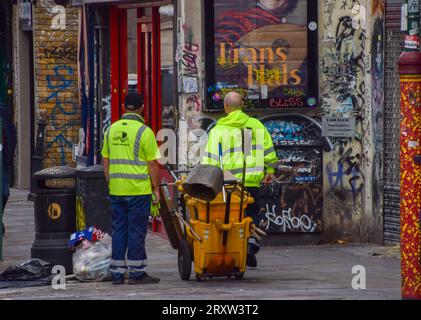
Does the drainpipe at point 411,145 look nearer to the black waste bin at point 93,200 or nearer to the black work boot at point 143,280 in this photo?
the black work boot at point 143,280

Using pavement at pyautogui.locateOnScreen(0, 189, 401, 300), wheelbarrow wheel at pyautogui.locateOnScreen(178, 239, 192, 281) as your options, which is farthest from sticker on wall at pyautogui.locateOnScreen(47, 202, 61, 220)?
wheelbarrow wheel at pyautogui.locateOnScreen(178, 239, 192, 281)

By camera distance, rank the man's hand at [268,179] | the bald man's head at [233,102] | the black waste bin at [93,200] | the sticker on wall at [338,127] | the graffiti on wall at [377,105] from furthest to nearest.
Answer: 1. the sticker on wall at [338,127]
2. the graffiti on wall at [377,105]
3. the man's hand at [268,179]
4. the bald man's head at [233,102]
5. the black waste bin at [93,200]

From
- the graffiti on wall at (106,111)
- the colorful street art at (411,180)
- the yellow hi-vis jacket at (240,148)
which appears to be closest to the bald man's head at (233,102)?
the yellow hi-vis jacket at (240,148)

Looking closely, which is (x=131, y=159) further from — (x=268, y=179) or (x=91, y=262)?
(x=268, y=179)

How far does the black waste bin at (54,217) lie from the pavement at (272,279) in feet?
1.81

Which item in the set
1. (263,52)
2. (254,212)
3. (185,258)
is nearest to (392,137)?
(263,52)

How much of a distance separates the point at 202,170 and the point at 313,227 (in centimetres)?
404

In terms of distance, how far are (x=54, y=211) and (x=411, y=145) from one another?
14.5ft

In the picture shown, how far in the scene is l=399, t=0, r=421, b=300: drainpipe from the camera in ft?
34.7

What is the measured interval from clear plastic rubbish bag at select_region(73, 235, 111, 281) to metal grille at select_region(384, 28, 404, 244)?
4.09m

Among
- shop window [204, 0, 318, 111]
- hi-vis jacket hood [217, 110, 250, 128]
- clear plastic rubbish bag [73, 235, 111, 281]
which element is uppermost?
shop window [204, 0, 318, 111]

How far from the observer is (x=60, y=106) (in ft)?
76.5

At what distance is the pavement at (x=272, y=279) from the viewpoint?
12.1 m

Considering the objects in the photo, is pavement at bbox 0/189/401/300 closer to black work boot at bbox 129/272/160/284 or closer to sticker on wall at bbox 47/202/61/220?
black work boot at bbox 129/272/160/284
